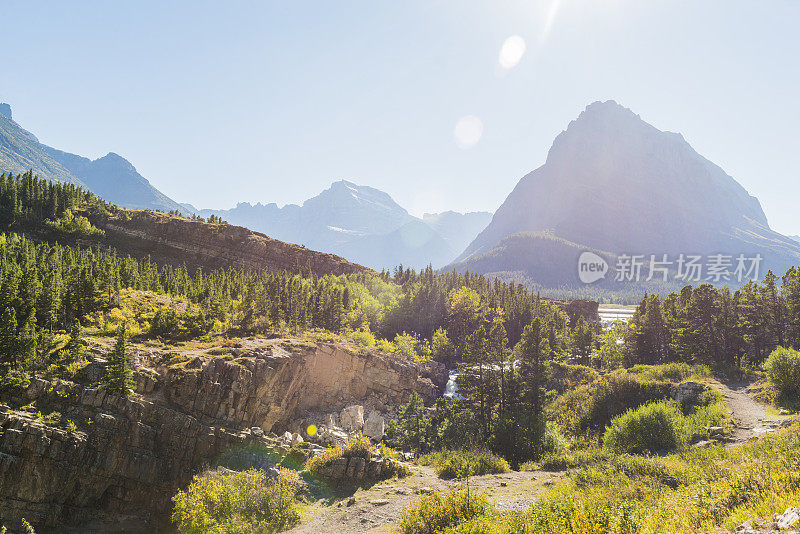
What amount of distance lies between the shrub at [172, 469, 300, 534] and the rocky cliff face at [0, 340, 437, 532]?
4026 mm

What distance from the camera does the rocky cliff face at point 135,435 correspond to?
1742 centimetres

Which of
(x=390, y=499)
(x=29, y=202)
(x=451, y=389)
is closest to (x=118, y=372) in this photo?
(x=390, y=499)

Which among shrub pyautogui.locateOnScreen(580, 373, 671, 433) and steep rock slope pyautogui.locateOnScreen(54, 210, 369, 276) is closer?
shrub pyautogui.locateOnScreen(580, 373, 671, 433)

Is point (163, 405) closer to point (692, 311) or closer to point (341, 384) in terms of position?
point (341, 384)

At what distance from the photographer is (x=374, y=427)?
34.3 m

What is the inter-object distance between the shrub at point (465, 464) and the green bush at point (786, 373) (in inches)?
874

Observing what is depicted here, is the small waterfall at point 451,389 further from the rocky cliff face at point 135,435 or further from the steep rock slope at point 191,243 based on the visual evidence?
the steep rock slope at point 191,243

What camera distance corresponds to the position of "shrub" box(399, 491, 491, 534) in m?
13.6

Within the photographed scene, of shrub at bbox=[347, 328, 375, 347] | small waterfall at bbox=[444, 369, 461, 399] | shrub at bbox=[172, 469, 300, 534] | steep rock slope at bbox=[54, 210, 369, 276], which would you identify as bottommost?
small waterfall at bbox=[444, 369, 461, 399]

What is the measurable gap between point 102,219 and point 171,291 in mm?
44440

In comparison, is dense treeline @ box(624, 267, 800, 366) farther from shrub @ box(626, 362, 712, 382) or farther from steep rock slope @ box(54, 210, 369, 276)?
steep rock slope @ box(54, 210, 369, 276)

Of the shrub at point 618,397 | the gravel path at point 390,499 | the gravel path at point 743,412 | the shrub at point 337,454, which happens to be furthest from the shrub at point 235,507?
the shrub at point 618,397

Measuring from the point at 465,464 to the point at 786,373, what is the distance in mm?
26094

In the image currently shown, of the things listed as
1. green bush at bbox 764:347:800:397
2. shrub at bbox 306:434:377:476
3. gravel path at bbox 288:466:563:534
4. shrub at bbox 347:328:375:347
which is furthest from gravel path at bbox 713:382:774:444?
shrub at bbox 347:328:375:347
